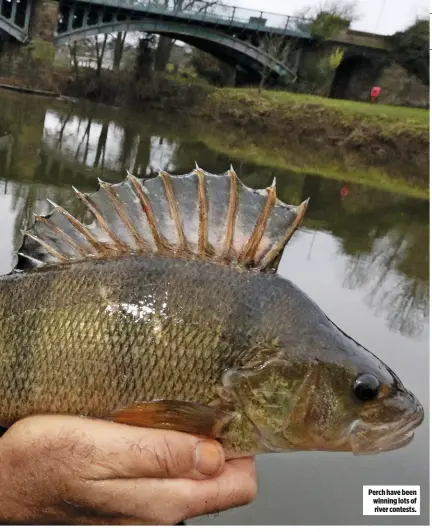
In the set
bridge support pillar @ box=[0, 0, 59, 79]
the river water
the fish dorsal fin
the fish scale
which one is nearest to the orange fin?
the fish scale

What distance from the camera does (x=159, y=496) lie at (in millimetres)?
1646

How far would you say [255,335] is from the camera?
1.69 metres

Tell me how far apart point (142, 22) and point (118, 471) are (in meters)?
29.3

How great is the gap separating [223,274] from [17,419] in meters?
0.75

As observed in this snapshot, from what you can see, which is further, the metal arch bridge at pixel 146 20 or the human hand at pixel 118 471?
the metal arch bridge at pixel 146 20

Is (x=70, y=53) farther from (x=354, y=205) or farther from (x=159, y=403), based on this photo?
(x=159, y=403)

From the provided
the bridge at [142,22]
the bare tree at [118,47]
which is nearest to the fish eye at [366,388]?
the bridge at [142,22]

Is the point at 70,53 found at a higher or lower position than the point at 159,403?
higher

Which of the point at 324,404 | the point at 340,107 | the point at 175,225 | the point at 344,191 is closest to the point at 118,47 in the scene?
the point at 340,107

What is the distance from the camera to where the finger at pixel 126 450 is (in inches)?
63.6

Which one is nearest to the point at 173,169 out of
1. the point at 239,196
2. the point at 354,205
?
the point at 354,205

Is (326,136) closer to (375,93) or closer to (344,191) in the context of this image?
(375,93)

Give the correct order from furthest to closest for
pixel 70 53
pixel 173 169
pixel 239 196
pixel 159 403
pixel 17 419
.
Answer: pixel 70 53
pixel 173 169
pixel 239 196
pixel 17 419
pixel 159 403

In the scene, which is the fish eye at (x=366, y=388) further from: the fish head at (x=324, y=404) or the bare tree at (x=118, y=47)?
the bare tree at (x=118, y=47)
